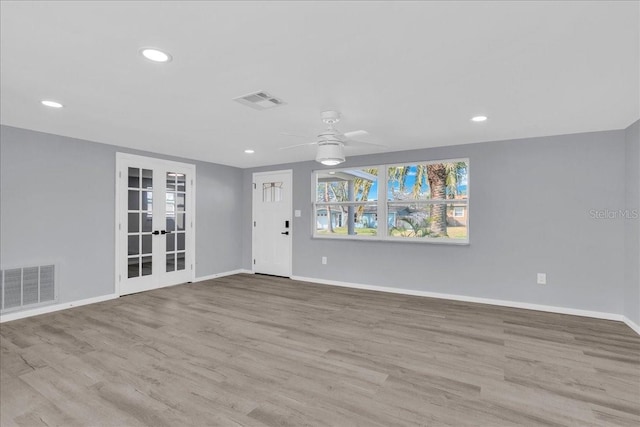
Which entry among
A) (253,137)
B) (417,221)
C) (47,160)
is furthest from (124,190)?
(417,221)

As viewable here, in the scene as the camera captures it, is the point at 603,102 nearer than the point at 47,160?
Yes

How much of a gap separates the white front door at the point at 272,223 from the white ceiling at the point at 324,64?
279 centimetres

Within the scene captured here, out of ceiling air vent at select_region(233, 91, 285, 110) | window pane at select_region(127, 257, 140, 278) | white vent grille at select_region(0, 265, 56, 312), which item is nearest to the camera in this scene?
ceiling air vent at select_region(233, 91, 285, 110)

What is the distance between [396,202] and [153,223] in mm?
4159

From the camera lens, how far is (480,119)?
3600mm

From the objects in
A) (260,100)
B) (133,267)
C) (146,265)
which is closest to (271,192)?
(146,265)

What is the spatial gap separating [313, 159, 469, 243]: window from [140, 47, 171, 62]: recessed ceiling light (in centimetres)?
396

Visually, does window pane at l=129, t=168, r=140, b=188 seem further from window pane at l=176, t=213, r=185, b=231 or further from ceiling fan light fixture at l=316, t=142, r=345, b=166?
ceiling fan light fixture at l=316, t=142, r=345, b=166

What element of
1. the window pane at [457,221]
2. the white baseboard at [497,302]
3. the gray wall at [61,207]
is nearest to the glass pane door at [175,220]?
the gray wall at [61,207]

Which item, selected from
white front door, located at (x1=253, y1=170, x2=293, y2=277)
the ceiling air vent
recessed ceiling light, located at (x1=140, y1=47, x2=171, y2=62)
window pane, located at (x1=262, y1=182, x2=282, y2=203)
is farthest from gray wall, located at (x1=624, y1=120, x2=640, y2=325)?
window pane, located at (x1=262, y1=182, x2=282, y2=203)

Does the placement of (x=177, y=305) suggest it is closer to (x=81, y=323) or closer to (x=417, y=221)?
(x=81, y=323)

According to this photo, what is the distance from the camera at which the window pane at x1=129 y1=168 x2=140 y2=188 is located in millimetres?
5211

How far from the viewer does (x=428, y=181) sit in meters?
5.18

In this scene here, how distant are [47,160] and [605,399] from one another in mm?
6269
